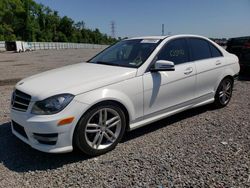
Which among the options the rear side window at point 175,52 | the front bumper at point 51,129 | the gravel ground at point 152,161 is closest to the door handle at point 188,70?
the rear side window at point 175,52

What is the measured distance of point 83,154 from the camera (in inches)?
139

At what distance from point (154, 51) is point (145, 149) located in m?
1.53

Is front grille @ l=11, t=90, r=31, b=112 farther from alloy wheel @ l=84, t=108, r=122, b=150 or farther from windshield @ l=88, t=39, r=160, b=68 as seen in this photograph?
windshield @ l=88, t=39, r=160, b=68

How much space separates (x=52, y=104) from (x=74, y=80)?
50 cm

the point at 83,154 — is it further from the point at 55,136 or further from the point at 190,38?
the point at 190,38

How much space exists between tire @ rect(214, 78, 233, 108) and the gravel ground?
2.69 ft

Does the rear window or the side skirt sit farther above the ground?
the rear window

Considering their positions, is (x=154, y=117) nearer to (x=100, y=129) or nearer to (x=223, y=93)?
(x=100, y=129)

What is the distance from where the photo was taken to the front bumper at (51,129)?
3.13 m

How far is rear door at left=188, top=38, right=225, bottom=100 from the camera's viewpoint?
Result: 187 inches

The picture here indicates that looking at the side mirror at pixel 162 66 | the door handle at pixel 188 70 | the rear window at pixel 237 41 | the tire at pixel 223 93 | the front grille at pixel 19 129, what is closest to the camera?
the front grille at pixel 19 129

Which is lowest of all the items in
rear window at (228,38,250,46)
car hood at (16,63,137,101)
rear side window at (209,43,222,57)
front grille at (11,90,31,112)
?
front grille at (11,90,31,112)

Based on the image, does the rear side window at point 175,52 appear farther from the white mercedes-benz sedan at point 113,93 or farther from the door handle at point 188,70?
the door handle at point 188,70

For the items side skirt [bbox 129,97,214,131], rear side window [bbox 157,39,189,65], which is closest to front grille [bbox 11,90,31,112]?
side skirt [bbox 129,97,214,131]
